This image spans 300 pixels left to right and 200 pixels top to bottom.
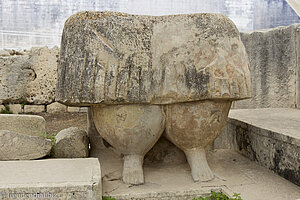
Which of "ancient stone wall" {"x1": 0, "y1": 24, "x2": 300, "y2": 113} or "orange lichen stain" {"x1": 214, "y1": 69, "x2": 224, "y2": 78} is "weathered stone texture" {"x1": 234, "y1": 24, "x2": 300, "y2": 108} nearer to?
"ancient stone wall" {"x1": 0, "y1": 24, "x2": 300, "y2": 113}

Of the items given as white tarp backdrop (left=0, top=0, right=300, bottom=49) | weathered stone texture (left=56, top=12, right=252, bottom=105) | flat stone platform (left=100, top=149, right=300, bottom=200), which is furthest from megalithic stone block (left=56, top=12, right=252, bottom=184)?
white tarp backdrop (left=0, top=0, right=300, bottom=49)

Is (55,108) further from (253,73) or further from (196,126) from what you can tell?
(196,126)

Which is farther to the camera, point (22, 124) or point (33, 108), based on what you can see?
point (33, 108)

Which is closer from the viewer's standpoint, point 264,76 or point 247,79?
point 247,79

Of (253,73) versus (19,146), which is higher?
(253,73)

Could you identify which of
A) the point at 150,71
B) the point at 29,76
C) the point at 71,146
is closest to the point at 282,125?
the point at 150,71

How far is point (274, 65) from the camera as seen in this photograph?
4.13 metres

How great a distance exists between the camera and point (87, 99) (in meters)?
1.98

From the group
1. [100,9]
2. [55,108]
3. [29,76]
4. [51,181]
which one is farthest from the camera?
[100,9]

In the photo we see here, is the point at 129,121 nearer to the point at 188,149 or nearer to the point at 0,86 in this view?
the point at 188,149

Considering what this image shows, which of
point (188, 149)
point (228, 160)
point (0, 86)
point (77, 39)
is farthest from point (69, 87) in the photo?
point (0, 86)

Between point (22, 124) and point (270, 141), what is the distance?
2051 millimetres

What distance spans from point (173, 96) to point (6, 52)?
4.62 meters

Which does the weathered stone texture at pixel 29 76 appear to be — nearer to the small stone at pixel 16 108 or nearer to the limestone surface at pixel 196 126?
the small stone at pixel 16 108
